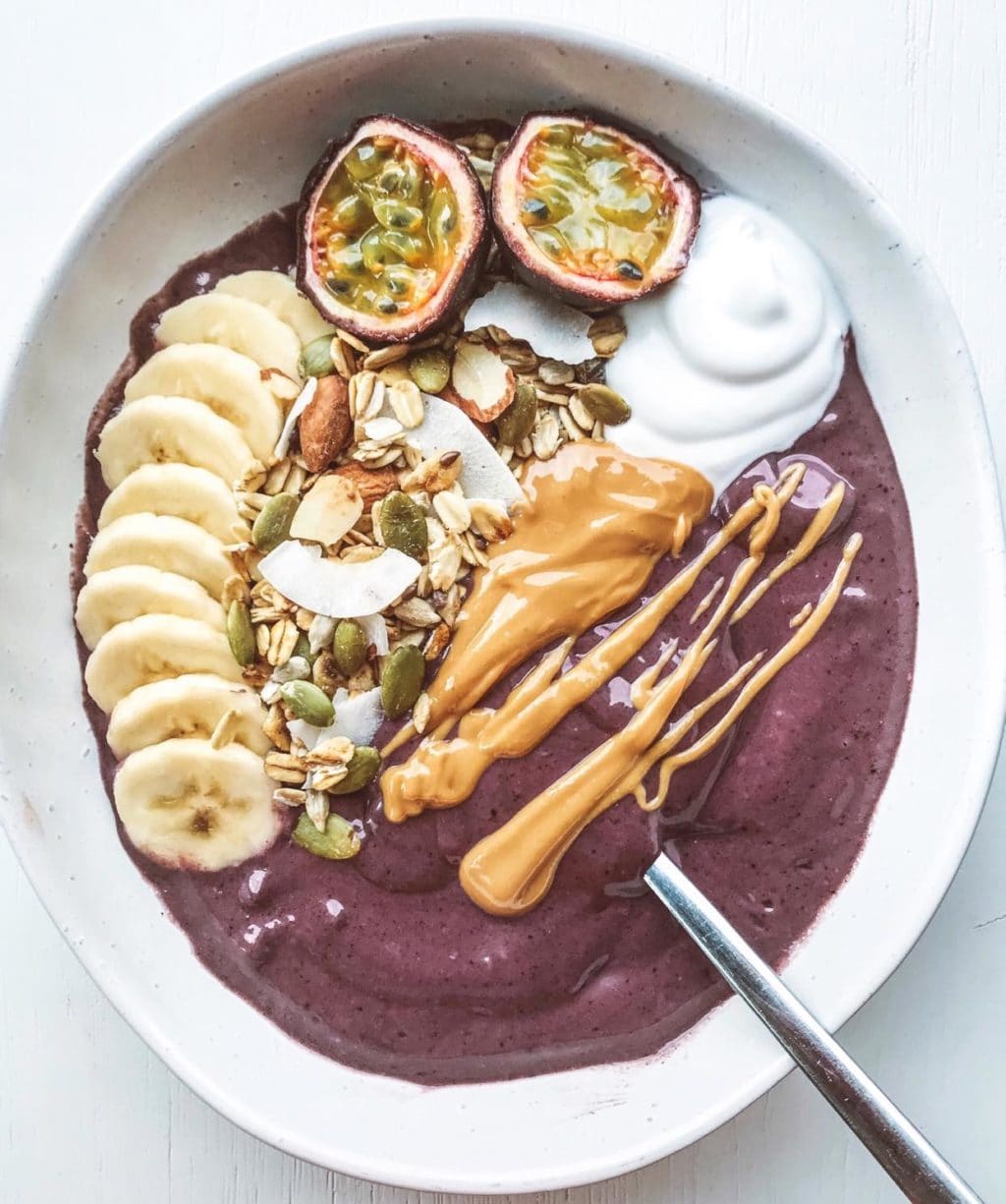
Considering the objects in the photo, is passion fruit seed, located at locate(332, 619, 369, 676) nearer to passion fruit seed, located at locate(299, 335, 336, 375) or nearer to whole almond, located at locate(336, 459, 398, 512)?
whole almond, located at locate(336, 459, 398, 512)

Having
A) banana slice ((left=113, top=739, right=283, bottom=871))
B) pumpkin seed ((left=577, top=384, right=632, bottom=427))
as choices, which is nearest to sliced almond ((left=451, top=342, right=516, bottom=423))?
pumpkin seed ((left=577, top=384, right=632, bottom=427))

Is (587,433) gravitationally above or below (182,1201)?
above

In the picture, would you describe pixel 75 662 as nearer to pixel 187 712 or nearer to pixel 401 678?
pixel 187 712

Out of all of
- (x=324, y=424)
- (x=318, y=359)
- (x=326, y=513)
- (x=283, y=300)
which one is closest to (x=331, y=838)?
(x=326, y=513)

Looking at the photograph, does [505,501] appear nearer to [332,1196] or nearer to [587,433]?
[587,433]

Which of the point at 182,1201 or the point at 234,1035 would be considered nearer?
the point at 234,1035

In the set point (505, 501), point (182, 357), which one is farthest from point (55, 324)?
point (505, 501)
